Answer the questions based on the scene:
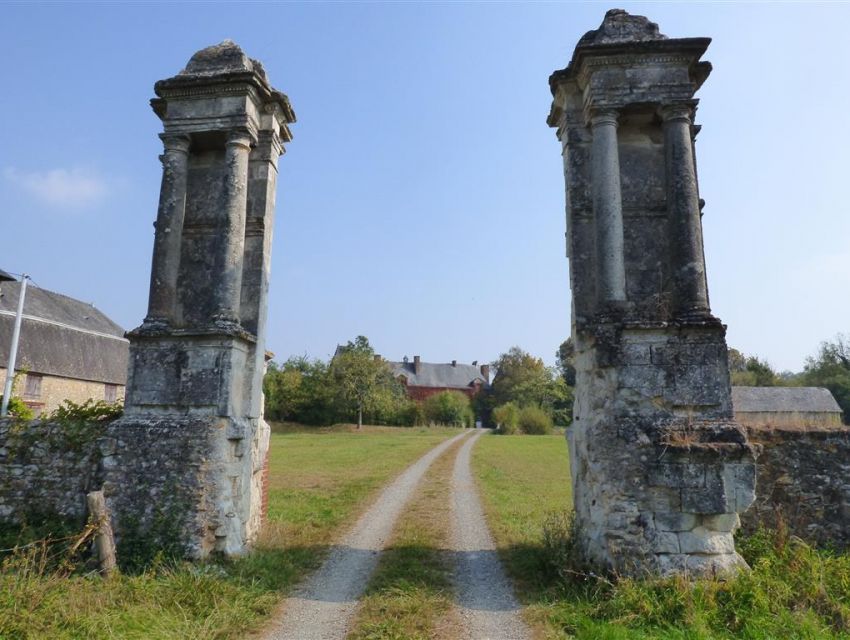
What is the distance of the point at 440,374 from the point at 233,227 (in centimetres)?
6468

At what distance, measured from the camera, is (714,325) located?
580 cm

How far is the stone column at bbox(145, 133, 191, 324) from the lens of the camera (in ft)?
22.3

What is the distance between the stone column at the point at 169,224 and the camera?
22.3 ft

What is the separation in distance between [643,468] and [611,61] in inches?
185

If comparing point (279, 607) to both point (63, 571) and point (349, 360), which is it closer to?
point (63, 571)

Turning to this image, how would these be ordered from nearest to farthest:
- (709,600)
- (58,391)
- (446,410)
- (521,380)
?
(709,600) → (58,391) → (446,410) → (521,380)


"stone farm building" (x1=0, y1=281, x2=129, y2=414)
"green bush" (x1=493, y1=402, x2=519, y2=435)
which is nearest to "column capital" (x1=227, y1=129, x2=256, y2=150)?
"stone farm building" (x1=0, y1=281, x2=129, y2=414)

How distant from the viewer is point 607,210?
6.27 m

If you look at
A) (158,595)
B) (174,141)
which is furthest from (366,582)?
(174,141)

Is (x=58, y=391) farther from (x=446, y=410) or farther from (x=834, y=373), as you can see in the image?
(x=834, y=373)

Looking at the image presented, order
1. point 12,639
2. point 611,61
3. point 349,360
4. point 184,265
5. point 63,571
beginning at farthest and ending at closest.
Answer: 1. point 349,360
2. point 184,265
3. point 611,61
4. point 63,571
5. point 12,639

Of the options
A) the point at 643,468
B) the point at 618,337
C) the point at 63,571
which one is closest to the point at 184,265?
the point at 63,571

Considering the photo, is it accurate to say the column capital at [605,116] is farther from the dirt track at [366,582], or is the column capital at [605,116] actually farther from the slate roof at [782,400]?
the slate roof at [782,400]

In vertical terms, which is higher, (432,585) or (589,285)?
(589,285)
